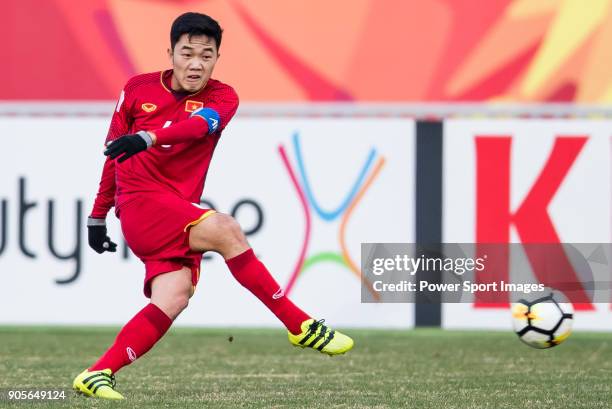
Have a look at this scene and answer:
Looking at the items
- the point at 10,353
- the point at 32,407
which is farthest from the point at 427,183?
the point at 32,407

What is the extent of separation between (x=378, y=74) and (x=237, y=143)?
142cm

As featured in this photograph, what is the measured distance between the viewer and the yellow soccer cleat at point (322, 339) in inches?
225

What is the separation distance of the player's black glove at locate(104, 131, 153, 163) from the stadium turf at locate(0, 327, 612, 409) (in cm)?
92

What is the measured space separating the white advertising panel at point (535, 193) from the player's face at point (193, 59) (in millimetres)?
3843

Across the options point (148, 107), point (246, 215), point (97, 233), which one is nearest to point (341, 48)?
point (246, 215)

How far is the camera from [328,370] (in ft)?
22.7

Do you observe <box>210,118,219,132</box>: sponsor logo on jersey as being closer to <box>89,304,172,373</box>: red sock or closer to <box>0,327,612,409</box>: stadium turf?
<box>89,304,172,373</box>: red sock

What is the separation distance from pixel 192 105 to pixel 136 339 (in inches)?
38.2

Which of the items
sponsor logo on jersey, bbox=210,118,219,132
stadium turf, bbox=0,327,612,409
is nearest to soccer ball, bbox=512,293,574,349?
stadium turf, bbox=0,327,612,409

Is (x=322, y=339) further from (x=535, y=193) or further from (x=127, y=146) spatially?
(x=535, y=193)

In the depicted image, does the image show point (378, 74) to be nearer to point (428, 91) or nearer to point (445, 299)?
point (428, 91)

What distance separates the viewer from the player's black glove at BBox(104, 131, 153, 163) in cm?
530

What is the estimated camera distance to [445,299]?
926cm

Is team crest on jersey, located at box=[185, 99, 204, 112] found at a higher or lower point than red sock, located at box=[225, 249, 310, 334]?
higher
